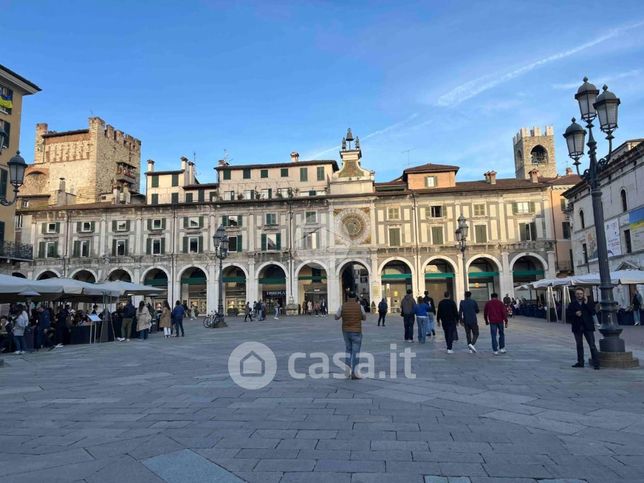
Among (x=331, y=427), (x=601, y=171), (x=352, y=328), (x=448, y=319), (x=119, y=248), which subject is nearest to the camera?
(x=331, y=427)

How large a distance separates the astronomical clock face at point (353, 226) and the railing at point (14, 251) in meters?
24.1

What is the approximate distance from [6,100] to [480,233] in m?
36.6

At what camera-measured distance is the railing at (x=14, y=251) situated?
95.9 feet

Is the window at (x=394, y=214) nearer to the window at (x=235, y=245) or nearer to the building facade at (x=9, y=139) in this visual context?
the window at (x=235, y=245)

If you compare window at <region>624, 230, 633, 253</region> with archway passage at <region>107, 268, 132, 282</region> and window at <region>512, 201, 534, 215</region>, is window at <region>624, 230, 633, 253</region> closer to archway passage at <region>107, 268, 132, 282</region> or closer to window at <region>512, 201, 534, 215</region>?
window at <region>512, 201, 534, 215</region>

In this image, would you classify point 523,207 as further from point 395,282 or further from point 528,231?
point 395,282

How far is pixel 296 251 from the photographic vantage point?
4375 cm

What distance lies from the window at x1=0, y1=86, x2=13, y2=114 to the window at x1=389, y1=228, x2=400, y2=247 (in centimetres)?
2971

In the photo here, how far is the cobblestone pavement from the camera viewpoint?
414cm

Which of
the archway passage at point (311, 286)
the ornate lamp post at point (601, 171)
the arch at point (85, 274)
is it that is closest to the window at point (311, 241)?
the archway passage at point (311, 286)

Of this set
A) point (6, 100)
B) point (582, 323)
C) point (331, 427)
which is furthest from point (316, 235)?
point (331, 427)

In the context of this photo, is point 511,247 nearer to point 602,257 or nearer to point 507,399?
point 602,257

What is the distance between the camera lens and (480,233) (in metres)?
41.9

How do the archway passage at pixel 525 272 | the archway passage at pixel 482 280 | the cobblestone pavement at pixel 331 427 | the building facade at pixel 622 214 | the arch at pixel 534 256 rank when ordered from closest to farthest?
1. the cobblestone pavement at pixel 331 427
2. the building facade at pixel 622 214
3. the arch at pixel 534 256
4. the archway passage at pixel 525 272
5. the archway passage at pixel 482 280
